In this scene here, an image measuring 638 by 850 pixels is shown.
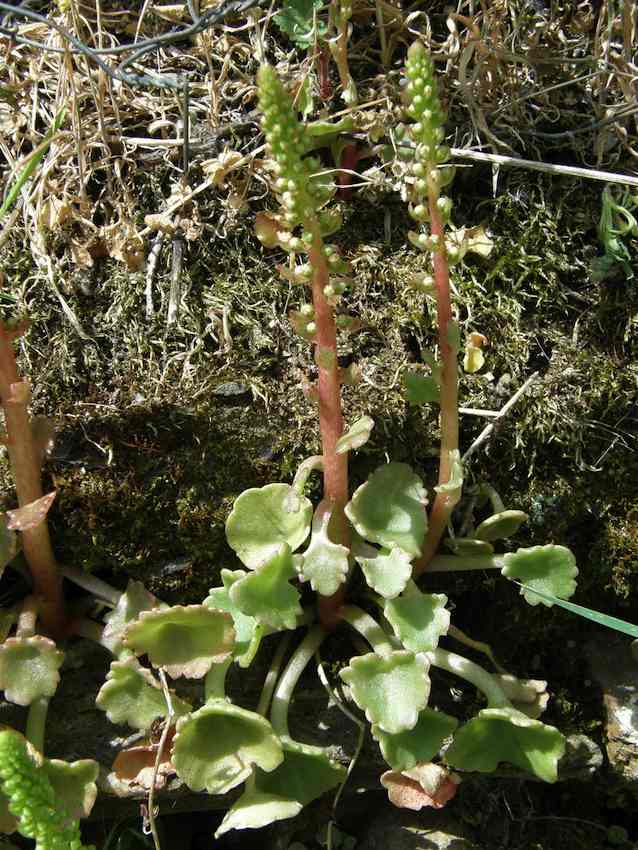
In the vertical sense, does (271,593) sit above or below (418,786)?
above

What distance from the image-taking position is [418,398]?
156cm

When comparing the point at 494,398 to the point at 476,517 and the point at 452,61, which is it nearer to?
the point at 476,517

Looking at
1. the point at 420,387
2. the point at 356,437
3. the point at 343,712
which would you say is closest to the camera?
the point at 356,437

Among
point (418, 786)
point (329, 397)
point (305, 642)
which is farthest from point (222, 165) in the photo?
point (418, 786)

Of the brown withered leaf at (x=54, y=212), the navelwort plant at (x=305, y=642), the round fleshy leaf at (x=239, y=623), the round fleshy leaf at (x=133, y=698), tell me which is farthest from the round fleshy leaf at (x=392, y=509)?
the brown withered leaf at (x=54, y=212)

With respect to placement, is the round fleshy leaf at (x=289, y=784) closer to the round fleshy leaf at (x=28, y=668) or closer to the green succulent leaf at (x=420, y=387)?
the round fleshy leaf at (x=28, y=668)

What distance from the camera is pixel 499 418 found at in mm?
1772

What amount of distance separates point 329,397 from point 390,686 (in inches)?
20.7

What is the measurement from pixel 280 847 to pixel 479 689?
559 mm

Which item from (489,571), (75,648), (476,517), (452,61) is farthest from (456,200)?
(75,648)

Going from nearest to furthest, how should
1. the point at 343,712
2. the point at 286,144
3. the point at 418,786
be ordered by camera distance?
the point at 286,144, the point at 418,786, the point at 343,712

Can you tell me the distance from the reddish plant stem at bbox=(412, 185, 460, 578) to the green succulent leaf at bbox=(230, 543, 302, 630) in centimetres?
32

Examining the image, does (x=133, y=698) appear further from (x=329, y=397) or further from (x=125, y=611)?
(x=329, y=397)

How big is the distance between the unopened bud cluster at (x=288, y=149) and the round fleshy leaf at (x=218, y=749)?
2.79ft
